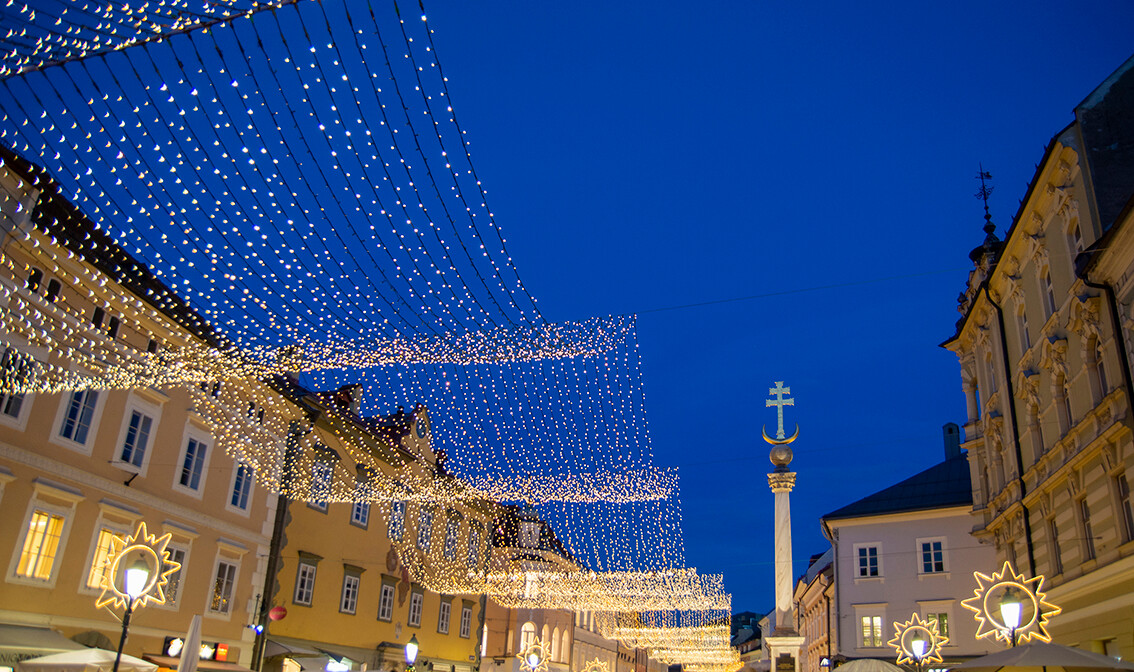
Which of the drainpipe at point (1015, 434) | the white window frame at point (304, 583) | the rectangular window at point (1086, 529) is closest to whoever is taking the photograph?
the rectangular window at point (1086, 529)

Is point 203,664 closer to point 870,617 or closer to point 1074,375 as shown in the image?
point 1074,375

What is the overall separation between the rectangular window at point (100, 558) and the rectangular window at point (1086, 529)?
18.7m

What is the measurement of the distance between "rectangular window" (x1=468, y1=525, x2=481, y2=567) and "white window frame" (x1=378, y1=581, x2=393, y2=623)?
6.85m

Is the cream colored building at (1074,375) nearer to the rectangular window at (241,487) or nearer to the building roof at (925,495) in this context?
the building roof at (925,495)

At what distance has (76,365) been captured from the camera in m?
15.4

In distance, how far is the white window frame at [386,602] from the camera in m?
27.5

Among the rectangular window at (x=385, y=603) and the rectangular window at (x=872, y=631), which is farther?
the rectangular window at (x=872, y=631)

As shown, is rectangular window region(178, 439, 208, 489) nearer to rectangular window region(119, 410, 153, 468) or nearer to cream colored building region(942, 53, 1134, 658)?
rectangular window region(119, 410, 153, 468)

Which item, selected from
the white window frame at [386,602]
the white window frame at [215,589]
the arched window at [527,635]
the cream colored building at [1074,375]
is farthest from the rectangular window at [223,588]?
the arched window at [527,635]

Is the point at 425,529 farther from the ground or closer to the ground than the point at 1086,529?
farther from the ground

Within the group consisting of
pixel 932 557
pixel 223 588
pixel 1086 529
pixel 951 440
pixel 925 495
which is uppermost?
pixel 951 440

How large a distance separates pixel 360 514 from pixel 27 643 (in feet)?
43.5

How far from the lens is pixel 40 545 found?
15180mm

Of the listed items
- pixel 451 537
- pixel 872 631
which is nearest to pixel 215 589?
pixel 451 537
